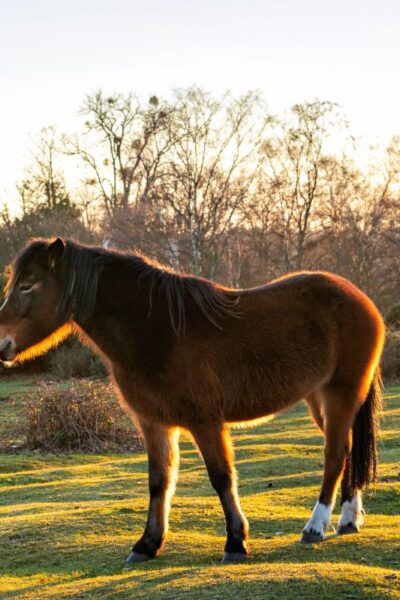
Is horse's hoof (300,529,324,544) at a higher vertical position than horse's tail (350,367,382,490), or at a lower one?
lower

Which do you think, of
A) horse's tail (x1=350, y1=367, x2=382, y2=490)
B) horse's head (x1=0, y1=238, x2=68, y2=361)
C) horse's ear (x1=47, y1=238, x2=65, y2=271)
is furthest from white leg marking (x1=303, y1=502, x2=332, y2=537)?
horse's ear (x1=47, y1=238, x2=65, y2=271)

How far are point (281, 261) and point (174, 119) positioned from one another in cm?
882

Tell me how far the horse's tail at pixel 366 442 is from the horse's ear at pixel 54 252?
2605 millimetres

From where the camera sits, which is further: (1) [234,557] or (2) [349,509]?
(2) [349,509]

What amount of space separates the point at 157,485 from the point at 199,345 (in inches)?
45.0

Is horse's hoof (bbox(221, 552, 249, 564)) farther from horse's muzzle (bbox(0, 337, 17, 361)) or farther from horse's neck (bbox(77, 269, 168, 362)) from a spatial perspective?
horse's muzzle (bbox(0, 337, 17, 361))

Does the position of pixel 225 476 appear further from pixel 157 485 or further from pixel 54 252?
pixel 54 252

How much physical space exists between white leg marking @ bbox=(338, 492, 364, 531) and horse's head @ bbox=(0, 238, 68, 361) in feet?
8.49

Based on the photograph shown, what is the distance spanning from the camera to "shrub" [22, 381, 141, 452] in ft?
54.3

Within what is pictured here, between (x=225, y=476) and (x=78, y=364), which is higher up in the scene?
(x=78, y=364)

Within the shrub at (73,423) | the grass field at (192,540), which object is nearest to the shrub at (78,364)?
the shrub at (73,423)

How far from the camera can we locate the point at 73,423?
1658 centimetres

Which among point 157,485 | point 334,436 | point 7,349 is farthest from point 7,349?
point 334,436

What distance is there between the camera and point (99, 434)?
16875 millimetres
